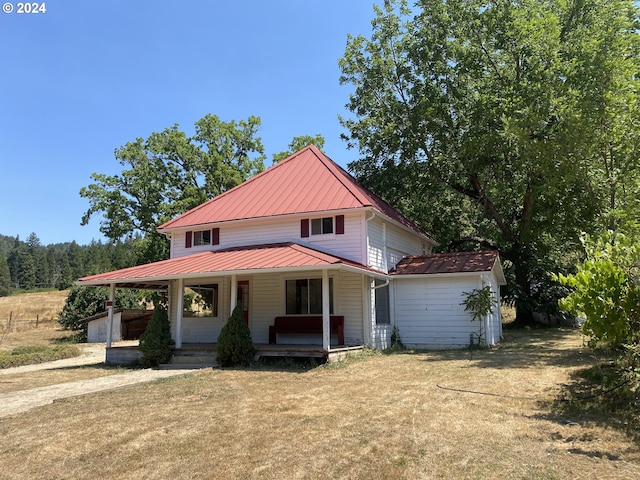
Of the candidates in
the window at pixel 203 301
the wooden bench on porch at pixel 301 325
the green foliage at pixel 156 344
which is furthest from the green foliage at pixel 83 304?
the wooden bench on porch at pixel 301 325

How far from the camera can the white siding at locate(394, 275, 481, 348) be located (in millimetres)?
15133

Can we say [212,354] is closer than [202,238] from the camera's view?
Yes

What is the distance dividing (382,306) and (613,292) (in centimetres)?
985

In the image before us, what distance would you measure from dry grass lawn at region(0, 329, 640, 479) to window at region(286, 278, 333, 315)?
5.56 metres

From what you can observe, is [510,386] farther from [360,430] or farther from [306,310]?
[306,310]

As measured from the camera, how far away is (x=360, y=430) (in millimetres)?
5715

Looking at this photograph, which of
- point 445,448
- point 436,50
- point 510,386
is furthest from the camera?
point 436,50

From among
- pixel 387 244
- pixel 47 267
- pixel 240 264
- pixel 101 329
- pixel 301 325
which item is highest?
pixel 47 267

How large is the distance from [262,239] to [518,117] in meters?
11.1

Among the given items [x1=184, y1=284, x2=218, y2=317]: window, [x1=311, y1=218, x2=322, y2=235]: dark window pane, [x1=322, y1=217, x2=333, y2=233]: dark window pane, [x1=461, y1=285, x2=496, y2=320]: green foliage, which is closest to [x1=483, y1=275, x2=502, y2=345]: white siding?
[x1=461, y1=285, x2=496, y2=320]: green foliage

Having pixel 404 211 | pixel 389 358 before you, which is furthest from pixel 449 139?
pixel 389 358

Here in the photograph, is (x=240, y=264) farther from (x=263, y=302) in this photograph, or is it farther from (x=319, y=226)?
(x=319, y=226)

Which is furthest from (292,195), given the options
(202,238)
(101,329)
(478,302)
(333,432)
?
(101,329)

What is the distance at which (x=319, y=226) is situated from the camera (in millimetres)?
15391
